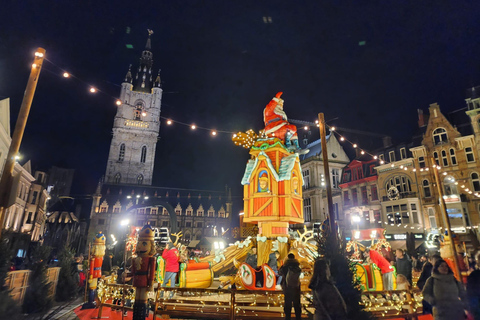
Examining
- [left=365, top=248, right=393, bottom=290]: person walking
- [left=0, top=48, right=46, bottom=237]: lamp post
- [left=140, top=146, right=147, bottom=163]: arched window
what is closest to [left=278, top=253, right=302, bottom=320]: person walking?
[left=365, top=248, right=393, bottom=290]: person walking

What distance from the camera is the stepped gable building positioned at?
172 feet

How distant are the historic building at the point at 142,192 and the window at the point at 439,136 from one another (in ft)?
132

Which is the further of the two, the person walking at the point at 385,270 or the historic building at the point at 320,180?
the historic building at the point at 320,180

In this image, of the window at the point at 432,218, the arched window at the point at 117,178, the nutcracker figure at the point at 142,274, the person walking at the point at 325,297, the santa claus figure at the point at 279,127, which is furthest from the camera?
the arched window at the point at 117,178

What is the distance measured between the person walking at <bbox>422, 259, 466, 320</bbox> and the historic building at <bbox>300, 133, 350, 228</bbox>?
91.1ft

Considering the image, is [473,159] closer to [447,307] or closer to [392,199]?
[392,199]

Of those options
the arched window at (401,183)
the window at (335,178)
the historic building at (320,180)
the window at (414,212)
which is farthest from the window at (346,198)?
the window at (414,212)

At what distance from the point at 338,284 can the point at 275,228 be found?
6.13 m

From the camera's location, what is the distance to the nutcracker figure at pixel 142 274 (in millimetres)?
5737

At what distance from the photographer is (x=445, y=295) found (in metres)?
4.65

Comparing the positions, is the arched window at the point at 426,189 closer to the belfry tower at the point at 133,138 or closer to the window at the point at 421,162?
the window at the point at 421,162

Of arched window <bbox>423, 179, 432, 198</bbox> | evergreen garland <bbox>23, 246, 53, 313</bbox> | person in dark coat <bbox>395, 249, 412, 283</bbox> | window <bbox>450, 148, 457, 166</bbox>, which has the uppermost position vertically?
window <bbox>450, 148, 457, 166</bbox>

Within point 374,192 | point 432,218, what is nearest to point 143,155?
point 374,192

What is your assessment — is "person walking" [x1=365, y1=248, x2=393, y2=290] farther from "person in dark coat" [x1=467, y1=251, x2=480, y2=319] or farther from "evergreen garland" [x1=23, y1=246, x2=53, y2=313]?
"evergreen garland" [x1=23, y1=246, x2=53, y2=313]
